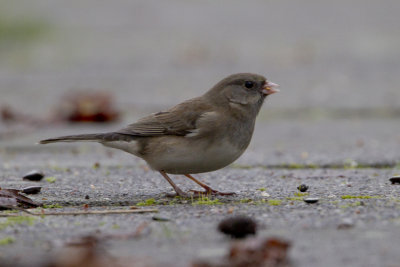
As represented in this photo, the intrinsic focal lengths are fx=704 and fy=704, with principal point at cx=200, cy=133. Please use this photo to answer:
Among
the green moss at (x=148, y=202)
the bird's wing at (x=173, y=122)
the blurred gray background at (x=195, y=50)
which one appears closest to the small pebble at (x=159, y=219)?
the green moss at (x=148, y=202)

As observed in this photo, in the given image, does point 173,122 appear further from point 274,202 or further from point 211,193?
point 274,202

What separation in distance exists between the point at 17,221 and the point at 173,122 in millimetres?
1759

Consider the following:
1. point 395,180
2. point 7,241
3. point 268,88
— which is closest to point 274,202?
point 395,180

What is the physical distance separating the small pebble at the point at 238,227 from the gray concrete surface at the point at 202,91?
0.06 m

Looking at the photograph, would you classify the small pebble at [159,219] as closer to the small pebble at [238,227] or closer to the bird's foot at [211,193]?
the small pebble at [238,227]

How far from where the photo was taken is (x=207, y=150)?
15.7 ft

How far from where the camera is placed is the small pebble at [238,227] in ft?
10.6

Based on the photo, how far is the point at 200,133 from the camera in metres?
4.84

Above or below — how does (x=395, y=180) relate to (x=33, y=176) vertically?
below

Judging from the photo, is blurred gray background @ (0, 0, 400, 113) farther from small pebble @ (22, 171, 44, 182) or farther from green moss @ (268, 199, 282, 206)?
green moss @ (268, 199, 282, 206)

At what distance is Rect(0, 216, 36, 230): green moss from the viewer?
3.57m

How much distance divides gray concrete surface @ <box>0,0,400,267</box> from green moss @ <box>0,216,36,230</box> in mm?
43

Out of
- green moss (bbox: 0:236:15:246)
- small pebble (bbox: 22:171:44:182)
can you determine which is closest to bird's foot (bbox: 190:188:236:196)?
small pebble (bbox: 22:171:44:182)

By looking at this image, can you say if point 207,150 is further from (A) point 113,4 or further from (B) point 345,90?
(A) point 113,4
